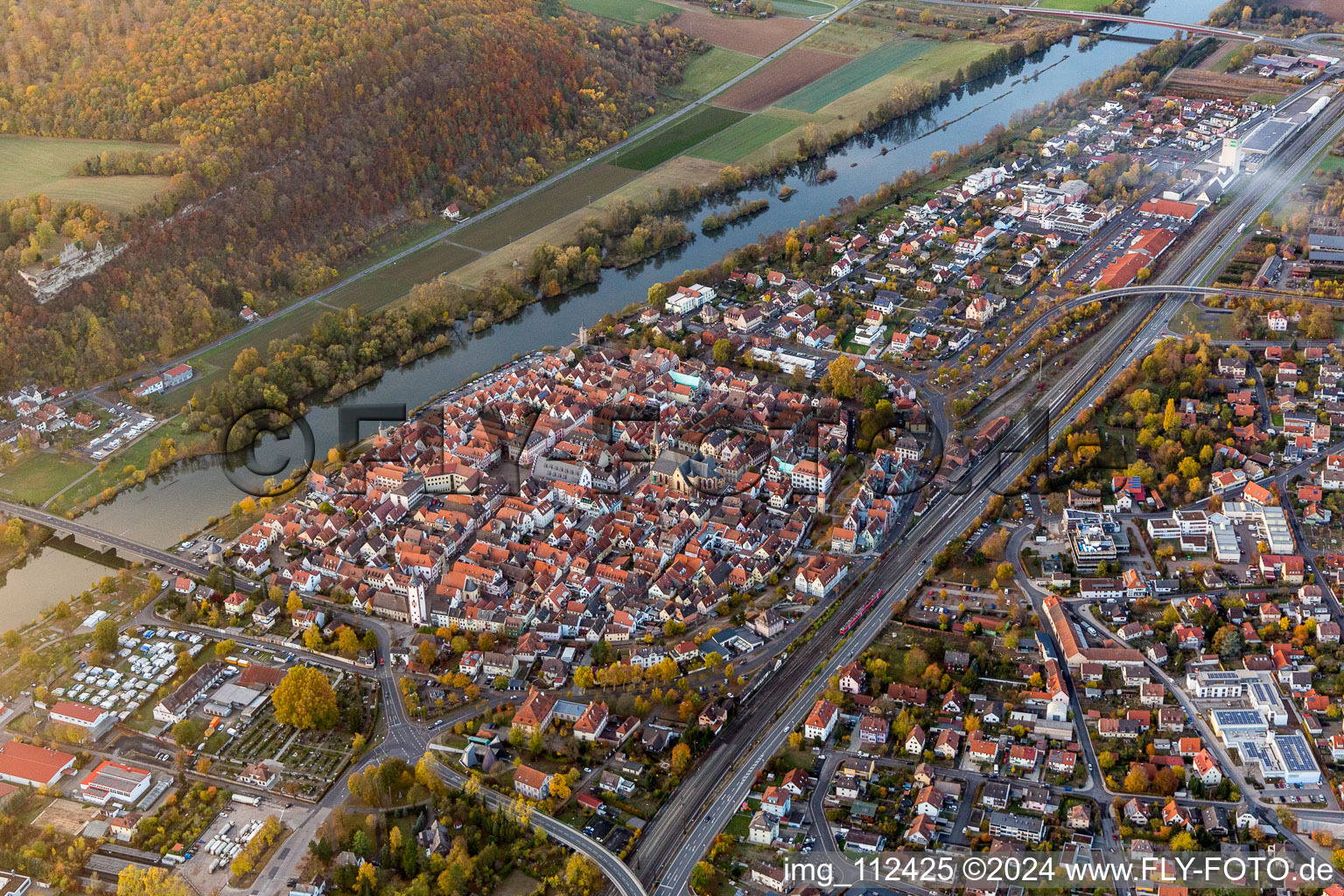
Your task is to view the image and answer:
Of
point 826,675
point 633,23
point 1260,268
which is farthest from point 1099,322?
point 633,23

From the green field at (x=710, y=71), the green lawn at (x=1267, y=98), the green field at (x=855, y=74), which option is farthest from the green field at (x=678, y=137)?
the green lawn at (x=1267, y=98)

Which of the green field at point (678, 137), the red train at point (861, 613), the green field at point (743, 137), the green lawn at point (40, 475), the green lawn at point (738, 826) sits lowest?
the green lawn at point (738, 826)

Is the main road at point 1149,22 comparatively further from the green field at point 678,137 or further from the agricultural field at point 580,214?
the agricultural field at point 580,214

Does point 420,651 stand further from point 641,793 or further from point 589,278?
point 589,278

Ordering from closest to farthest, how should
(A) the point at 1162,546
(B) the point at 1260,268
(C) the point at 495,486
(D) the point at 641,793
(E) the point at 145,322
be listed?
(D) the point at 641,793 < (A) the point at 1162,546 < (C) the point at 495,486 < (E) the point at 145,322 < (B) the point at 1260,268

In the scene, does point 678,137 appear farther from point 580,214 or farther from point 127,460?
point 127,460

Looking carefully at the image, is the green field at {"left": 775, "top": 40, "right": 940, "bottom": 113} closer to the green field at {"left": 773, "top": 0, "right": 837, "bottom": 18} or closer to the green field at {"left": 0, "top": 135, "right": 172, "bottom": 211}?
the green field at {"left": 773, "top": 0, "right": 837, "bottom": 18}
